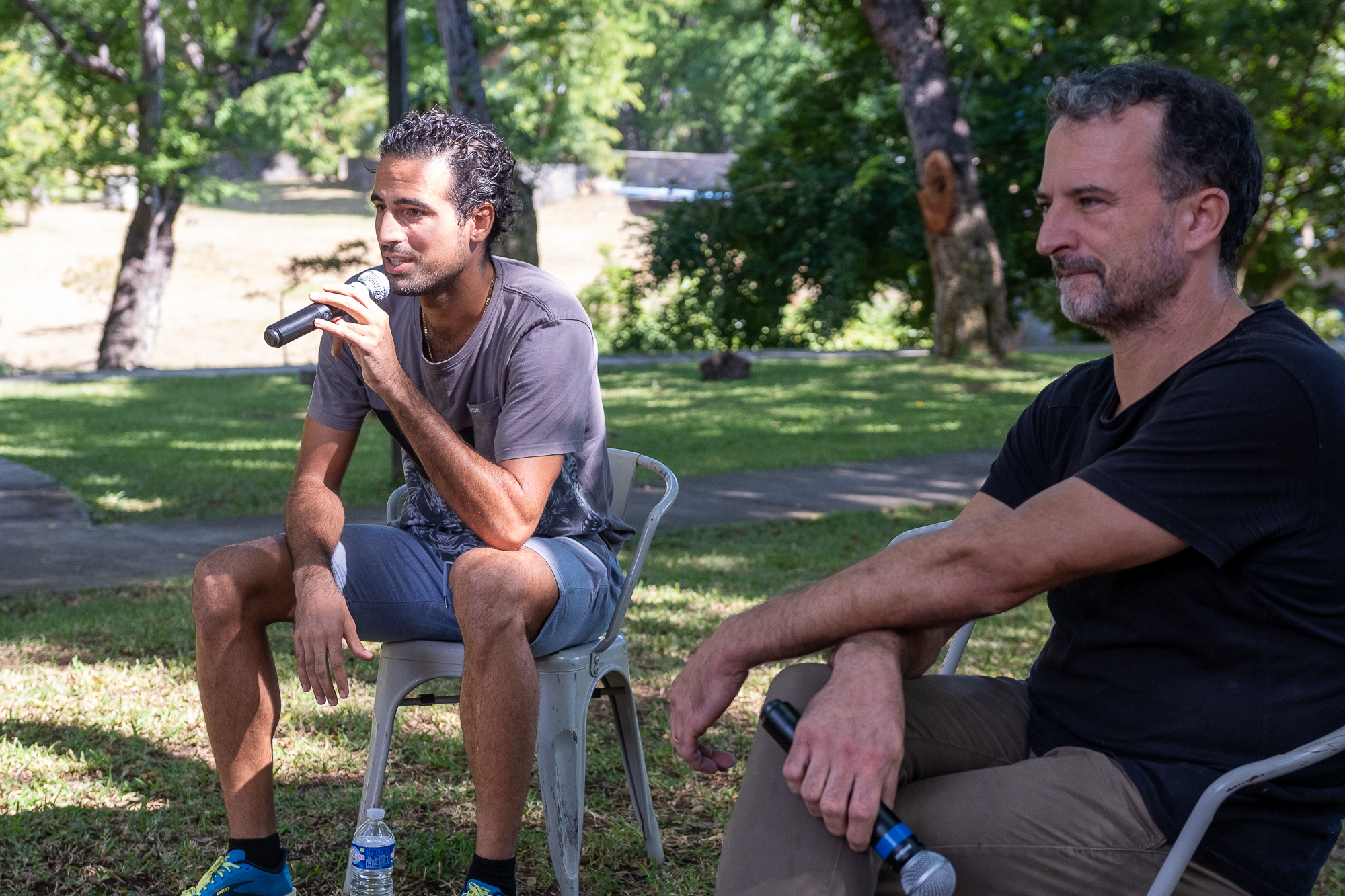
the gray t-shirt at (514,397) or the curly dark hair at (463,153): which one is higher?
the curly dark hair at (463,153)

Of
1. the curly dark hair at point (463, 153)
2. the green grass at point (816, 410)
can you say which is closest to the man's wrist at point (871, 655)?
the curly dark hair at point (463, 153)

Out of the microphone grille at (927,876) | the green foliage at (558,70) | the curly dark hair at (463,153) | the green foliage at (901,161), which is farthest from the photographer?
the green foliage at (901,161)

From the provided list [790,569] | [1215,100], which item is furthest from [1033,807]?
[790,569]

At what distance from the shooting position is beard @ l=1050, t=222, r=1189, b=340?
1851mm

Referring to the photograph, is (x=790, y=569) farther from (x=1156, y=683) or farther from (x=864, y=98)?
(x=864, y=98)

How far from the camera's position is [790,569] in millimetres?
5898

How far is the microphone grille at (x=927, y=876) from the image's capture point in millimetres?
1479

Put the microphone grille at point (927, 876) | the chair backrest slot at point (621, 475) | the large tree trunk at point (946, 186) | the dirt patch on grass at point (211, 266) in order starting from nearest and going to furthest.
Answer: the microphone grille at point (927, 876) → the chair backrest slot at point (621, 475) → the large tree trunk at point (946, 186) → the dirt patch on grass at point (211, 266)

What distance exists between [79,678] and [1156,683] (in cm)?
363

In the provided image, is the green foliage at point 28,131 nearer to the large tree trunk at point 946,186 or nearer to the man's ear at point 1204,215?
the large tree trunk at point 946,186

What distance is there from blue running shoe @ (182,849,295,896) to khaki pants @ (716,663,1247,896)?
1.35 metres

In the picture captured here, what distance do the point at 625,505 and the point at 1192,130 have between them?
174 centimetres

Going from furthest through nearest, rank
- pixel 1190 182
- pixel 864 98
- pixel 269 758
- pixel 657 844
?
1. pixel 864 98
2. pixel 657 844
3. pixel 269 758
4. pixel 1190 182

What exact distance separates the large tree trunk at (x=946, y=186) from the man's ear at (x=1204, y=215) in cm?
1353
